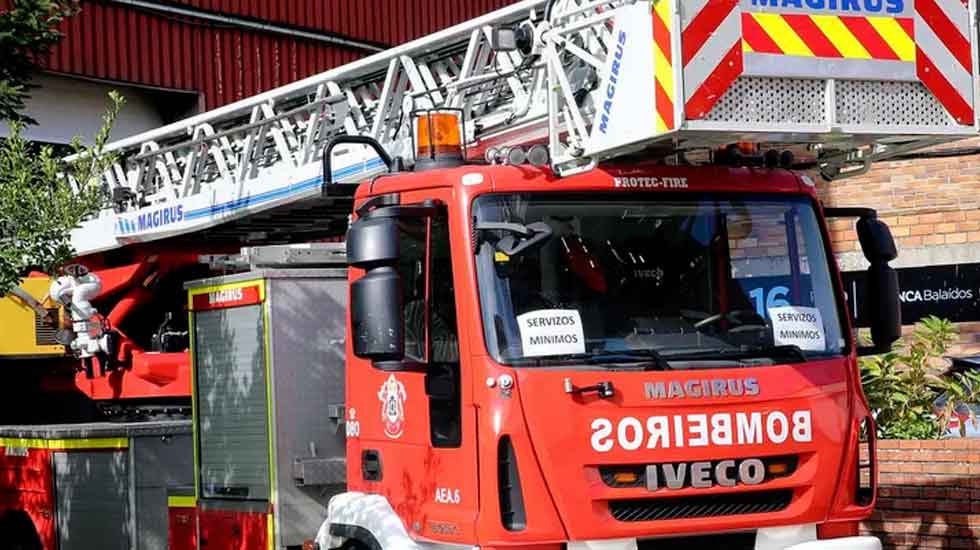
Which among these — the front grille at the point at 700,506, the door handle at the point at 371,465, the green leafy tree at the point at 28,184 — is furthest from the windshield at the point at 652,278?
the green leafy tree at the point at 28,184

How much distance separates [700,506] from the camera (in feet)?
20.0

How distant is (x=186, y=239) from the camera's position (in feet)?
33.6

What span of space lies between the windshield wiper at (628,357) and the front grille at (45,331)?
18.3 feet

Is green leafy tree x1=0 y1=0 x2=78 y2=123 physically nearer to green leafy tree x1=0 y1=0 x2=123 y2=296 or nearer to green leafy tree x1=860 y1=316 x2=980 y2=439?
green leafy tree x1=0 y1=0 x2=123 y2=296

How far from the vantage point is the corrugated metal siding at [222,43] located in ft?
56.2

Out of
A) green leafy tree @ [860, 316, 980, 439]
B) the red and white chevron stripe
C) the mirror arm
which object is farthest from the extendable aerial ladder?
green leafy tree @ [860, 316, 980, 439]

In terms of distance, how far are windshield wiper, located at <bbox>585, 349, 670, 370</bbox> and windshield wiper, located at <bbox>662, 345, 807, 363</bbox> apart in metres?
0.09

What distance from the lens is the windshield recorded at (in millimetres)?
6047

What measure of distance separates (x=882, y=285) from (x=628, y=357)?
1476 millimetres

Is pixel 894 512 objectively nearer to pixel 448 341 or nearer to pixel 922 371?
pixel 922 371

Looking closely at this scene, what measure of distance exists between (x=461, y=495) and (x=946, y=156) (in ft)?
24.1

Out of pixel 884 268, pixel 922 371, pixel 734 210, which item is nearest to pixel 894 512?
pixel 922 371

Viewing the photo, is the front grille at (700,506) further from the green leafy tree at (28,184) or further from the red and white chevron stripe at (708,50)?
the green leafy tree at (28,184)

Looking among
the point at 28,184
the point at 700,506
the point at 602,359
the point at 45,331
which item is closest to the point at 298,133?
the point at 45,331
